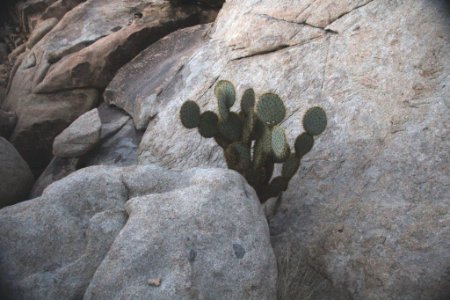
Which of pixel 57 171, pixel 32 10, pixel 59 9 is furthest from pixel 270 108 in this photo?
pixel 32 10

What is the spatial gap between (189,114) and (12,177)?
111 inches

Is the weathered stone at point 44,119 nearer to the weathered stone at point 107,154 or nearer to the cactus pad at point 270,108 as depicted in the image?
the weathered stone at point 107,154

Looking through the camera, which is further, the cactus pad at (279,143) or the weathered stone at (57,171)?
the weathered stone at (57,171)

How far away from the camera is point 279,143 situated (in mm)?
3979

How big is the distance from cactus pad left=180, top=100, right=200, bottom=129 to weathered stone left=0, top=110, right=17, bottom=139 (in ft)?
14.2

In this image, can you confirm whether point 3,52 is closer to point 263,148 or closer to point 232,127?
point 232,127

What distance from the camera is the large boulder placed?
3842mm

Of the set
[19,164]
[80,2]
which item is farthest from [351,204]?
[80,2]

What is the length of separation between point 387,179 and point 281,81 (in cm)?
184

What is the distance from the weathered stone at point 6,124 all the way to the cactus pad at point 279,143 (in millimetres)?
5153

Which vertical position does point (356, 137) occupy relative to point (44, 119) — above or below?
below

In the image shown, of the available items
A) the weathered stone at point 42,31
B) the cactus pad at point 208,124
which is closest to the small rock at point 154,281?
the cactus pad at point 208,124

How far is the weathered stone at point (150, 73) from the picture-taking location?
21.5ft

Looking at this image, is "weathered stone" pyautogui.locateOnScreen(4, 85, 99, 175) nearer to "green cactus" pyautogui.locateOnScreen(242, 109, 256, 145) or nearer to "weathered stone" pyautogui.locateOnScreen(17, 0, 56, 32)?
"weathered stone" pyautogui.locateOnScreen(17, 0, 56, 32)
